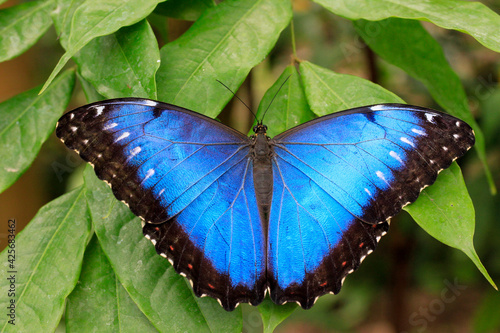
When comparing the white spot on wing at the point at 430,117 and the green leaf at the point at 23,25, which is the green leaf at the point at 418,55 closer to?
the white spot on wing at the point at 430,117

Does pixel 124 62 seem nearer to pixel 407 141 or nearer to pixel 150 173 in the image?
pixel 150 173

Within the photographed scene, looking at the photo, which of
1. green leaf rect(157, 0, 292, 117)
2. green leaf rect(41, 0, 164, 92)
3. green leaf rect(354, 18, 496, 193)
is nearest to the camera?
green leaf rect(41, 0, 164, 92)

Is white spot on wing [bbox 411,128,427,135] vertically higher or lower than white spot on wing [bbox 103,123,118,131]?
lower

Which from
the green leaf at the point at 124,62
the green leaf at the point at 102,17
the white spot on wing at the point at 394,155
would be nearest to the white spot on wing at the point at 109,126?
the green leaf at the point at 124,62

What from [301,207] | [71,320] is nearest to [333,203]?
[301,207]

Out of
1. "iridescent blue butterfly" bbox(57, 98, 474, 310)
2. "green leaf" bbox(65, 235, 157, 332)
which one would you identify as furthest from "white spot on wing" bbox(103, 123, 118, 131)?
"green leaf" bbox(65, 235, 157, 332)

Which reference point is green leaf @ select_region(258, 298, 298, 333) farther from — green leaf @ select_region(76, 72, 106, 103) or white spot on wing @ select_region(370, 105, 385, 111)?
green leaf @ select_region(76, 72, 106, 103)
